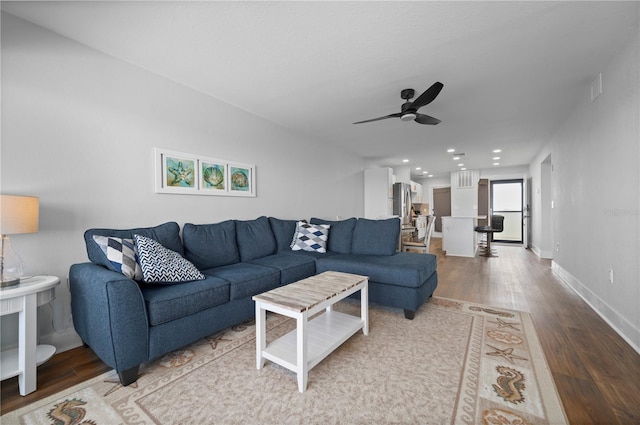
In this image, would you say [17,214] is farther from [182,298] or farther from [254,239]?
[254,239]

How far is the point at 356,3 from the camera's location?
177 centimetres

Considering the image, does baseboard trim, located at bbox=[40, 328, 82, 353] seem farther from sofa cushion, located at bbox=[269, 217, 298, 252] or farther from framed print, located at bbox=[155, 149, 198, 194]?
sofa cushion, located at bbox=[269, 217, 298, 252]

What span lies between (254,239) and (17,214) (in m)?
2.00

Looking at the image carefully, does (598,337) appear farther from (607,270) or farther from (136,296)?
(136,296)

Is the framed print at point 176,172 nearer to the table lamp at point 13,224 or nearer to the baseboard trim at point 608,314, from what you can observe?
the table lamp at point 13,224

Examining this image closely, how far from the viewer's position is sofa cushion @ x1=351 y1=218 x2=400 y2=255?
10.8 ft

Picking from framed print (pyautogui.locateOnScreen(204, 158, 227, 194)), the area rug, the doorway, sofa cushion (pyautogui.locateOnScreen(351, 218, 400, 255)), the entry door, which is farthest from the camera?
the entry door

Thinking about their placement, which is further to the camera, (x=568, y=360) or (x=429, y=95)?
(x=429, y=95)

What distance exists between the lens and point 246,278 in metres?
2.38

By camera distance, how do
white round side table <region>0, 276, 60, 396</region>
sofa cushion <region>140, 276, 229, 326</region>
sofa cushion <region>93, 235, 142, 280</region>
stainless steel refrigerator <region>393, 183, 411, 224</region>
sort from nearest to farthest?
white round side table <region>0, 276, 60, 396</region> → sofa cushion <region>140, 276, 229, 326</region> → sofa cushion <region>93, 235, 142, 280</region> → stainless steel refrigerator <region>393, 183, 411, 224</region>

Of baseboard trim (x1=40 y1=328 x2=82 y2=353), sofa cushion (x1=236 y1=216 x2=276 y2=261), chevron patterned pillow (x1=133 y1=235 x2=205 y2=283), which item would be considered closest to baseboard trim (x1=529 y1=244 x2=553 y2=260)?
sofa cushion (x1=236 y1=216 x2=276 y2=261)

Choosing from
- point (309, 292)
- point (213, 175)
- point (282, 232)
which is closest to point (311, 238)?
point (282, 232)

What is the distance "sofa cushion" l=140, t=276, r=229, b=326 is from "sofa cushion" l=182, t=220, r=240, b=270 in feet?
1.74

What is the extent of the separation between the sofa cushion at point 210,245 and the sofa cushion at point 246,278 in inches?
4.8
